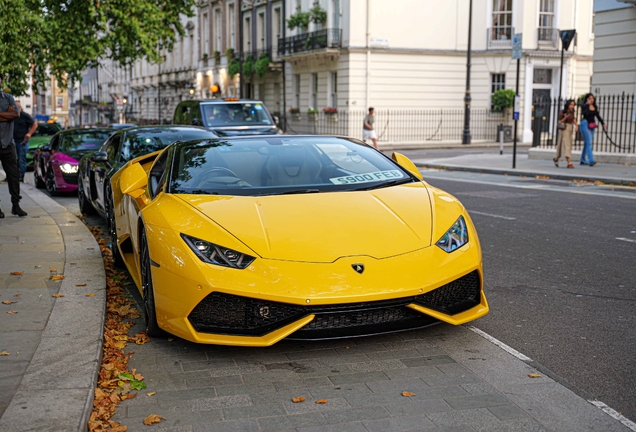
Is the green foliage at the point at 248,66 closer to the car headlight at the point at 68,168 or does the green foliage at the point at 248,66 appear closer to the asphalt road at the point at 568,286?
the car headlight at the point at 68,168

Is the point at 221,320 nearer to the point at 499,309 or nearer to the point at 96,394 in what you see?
the point at 96,394

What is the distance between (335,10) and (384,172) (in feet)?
119

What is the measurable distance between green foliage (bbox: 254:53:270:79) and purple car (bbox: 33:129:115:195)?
1211 inches

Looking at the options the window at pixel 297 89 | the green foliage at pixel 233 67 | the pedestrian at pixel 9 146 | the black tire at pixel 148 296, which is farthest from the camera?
the green foliage at pixel 233 67

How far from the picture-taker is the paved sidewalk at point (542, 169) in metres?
17.9

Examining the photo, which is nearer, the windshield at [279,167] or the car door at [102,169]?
→ the windshield at [279,167]

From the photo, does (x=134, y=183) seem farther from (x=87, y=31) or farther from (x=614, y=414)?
(x=87, y=31)

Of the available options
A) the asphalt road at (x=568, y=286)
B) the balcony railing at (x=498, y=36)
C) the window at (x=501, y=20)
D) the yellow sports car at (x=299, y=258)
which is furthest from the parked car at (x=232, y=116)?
the window at (x=501, y=20)

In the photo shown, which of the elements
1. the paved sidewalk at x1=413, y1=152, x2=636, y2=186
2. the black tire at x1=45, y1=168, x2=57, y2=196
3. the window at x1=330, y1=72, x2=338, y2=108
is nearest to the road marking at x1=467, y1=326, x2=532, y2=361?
the black tire at x1=45, y1=168, x2=57, y2=196

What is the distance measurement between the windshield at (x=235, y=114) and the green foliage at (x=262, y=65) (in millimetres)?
28007

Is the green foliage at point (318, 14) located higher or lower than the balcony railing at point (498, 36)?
higher

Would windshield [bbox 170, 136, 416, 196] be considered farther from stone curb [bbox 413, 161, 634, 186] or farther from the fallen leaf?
stone curb [bbox 413, 161, 634, 186]

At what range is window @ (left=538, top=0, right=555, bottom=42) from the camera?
4153cm

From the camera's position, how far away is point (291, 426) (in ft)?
12.4
